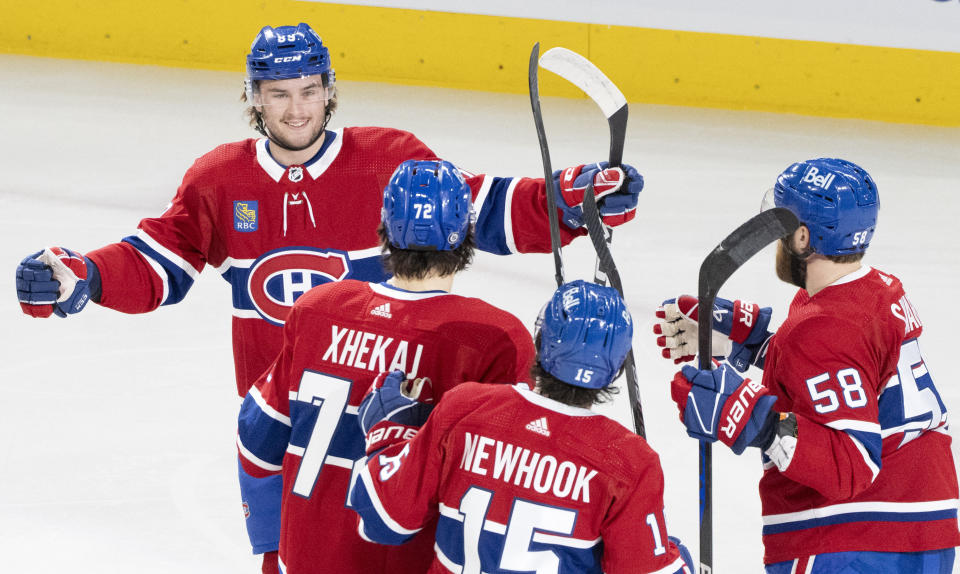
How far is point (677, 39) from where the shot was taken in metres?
7.50

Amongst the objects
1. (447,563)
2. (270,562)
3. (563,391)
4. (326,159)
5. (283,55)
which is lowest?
(270,562)

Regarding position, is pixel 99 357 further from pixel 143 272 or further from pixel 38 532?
pixel 143 272

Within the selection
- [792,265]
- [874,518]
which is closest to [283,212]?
[792,265]

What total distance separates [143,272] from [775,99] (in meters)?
5.59

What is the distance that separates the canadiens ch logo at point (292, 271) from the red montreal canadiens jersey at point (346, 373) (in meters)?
0.58

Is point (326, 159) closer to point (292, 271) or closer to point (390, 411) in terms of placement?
point (292, 271)

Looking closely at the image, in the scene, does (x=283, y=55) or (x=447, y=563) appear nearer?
(x=447, y=563)

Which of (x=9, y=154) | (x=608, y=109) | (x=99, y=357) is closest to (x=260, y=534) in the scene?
(x=608, y=109)

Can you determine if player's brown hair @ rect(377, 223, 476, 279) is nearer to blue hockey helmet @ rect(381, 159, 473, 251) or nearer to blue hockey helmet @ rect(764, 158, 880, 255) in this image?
blue hockey helmet @ rect(381, 159, 473, 251)

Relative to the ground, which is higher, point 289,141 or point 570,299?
point 289,141

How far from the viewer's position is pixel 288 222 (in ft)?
9.41

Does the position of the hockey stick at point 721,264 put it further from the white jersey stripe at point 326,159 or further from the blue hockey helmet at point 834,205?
the white jersey stripe at point 326,159

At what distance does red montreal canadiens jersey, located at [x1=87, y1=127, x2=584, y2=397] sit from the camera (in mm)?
2848

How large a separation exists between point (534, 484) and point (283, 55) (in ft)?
4.36
